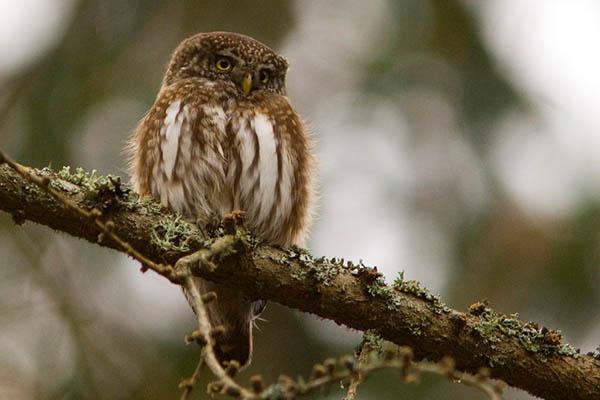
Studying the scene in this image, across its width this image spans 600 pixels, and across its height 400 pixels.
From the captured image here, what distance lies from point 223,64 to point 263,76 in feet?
0.79

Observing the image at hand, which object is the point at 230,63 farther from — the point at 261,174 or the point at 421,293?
the point at 421,293

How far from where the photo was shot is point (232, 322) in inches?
188

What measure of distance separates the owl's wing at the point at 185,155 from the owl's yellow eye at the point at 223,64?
48 centimetres

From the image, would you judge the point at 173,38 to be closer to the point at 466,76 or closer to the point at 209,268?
the point at 466,76

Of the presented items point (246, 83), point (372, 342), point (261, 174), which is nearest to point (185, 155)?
point (261, 174)

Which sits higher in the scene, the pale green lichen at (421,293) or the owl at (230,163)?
the owl at (230,163)

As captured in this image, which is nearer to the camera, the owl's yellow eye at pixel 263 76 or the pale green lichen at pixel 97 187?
the pale green lichen at pixel 97 187

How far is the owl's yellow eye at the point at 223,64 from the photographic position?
522 cm

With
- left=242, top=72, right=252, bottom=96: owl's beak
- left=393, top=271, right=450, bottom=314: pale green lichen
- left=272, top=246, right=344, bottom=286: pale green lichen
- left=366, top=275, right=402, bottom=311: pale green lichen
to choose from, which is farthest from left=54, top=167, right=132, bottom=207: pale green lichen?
left=242, top=72, right=252, bottom=96: owl's beak

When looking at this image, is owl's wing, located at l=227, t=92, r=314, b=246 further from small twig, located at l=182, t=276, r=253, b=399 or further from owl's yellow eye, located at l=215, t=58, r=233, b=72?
small twig, located at l=182, t=276, r=253, b=399

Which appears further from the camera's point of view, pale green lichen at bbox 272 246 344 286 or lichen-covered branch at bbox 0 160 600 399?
pale green lichen at bbox 272 246 344 286

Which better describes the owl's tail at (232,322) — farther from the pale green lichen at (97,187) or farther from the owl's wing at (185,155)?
the pale green lichen at (97,187)

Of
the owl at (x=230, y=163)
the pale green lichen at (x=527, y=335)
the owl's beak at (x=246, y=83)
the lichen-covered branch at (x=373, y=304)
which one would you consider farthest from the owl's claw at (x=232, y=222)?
the owl's beak at (x=246, y=83)

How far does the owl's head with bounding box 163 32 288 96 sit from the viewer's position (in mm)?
5141
